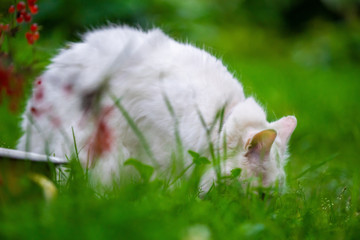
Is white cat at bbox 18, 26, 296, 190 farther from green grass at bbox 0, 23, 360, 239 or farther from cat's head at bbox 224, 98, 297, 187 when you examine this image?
green grass at bbox 0, 23, 360, 239

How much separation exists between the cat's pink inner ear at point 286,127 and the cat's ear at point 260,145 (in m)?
0.25

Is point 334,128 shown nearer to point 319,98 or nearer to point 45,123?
point 319,98

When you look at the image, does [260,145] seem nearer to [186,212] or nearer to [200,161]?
[200,161]

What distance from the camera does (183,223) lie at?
1451 mm

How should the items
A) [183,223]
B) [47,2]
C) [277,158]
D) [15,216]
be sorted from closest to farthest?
[15,216] → [183,223] → [277,158] → [47,2]

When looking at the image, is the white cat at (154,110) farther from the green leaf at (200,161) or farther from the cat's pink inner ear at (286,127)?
the green leaf at (200,161)

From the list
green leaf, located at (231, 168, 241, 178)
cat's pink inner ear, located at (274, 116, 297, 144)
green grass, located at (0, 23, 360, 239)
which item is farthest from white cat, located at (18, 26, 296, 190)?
green grass, located at (0, 23, 360, 239)

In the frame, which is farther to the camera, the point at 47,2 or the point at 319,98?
the point at 47,2

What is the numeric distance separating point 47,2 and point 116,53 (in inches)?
153

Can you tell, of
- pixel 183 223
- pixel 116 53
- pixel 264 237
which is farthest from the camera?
pixel 116 53

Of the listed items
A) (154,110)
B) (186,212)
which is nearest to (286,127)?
(154,110)

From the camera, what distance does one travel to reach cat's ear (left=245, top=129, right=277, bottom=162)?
208cm

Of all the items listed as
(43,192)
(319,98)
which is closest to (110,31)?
(43,192)

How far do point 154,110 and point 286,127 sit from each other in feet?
2.23
